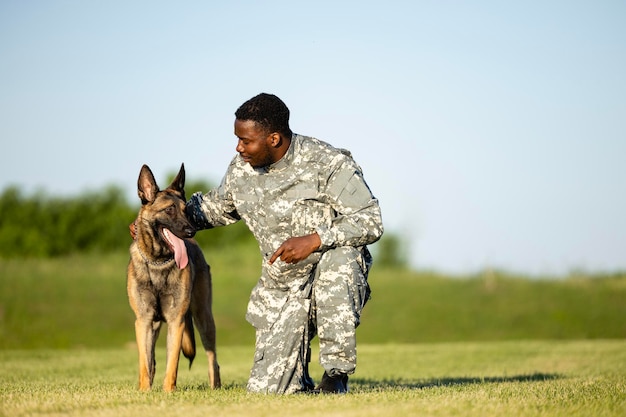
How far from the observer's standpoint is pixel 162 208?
→ 7883 mm

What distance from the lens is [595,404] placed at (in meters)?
5.99

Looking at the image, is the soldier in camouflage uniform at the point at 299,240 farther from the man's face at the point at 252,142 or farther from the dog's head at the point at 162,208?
the dog's head at the point at 162,208

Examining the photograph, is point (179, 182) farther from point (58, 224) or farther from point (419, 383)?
point (58, 224)

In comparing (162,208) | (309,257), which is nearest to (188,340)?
(162,208)

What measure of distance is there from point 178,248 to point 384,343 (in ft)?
68.9

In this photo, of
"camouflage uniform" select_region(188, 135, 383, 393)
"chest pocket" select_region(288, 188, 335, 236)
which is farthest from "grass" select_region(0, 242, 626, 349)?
"chest pocket" select_region(288, 188, 335, 236)

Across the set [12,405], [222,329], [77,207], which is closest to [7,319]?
[222,329]

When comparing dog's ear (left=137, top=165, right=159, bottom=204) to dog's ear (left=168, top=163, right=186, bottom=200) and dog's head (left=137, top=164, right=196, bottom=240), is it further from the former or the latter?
dog's ear (left=168, top=163, right=186, bottom=200)

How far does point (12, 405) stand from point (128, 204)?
192ft

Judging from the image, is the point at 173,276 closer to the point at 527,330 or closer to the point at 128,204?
the point at 527,330

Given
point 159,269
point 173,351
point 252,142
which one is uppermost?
point 252,142

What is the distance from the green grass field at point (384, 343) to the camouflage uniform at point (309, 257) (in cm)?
61

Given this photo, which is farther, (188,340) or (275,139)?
(188,340)

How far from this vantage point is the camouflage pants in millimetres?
7145
